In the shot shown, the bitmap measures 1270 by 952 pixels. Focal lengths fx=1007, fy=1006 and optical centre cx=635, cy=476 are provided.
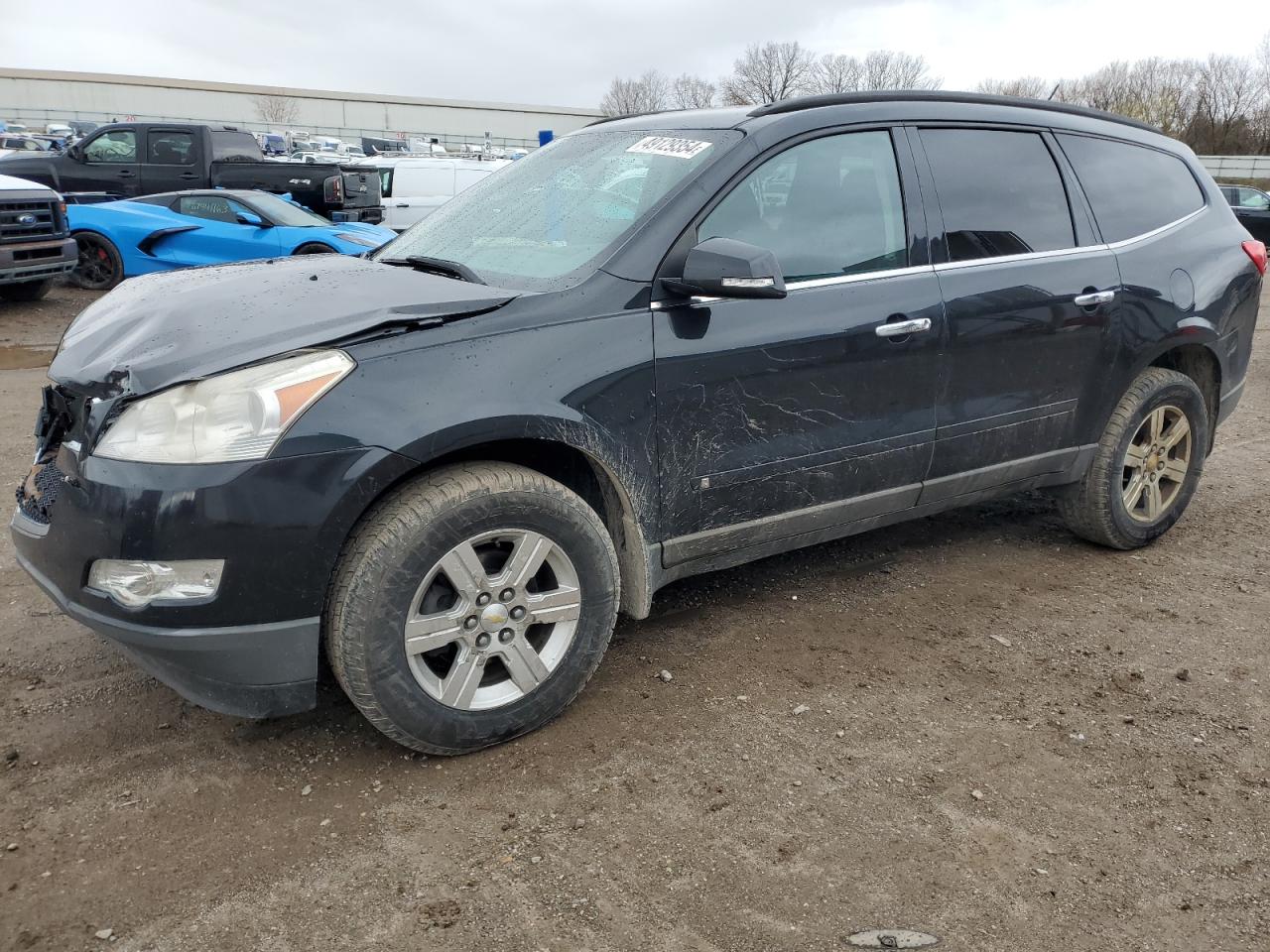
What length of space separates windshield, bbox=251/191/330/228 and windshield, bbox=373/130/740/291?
9139 millimetres

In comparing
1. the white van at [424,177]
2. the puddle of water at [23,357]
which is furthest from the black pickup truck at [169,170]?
the puddle of water at [23,357]

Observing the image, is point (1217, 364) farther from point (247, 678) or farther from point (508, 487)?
point (247, 678)

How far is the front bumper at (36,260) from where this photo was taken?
10.2 metres

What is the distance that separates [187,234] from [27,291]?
1.93 metres

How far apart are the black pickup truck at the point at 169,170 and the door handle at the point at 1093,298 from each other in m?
12.3

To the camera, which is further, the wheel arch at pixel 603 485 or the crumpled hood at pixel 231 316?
the wheel arch at pixel 603 485

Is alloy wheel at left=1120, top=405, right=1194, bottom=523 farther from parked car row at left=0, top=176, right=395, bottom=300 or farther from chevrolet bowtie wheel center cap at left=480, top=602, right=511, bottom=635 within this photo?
parked car row at left=0, top=176, right=395, bottom=300

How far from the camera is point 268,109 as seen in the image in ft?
287

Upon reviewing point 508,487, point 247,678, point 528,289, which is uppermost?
point 528,289

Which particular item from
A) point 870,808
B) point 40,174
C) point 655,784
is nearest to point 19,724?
point 655,784

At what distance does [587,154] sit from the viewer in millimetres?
3695

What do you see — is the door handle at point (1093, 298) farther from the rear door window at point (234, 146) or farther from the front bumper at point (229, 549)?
the rear door window at point (234, 146)

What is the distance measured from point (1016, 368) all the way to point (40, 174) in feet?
50.7

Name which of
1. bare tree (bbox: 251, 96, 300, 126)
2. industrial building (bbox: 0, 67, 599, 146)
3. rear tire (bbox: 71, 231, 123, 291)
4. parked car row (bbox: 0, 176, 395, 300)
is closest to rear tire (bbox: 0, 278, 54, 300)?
parked car row (bbox: 0, 176, 395, 300)
